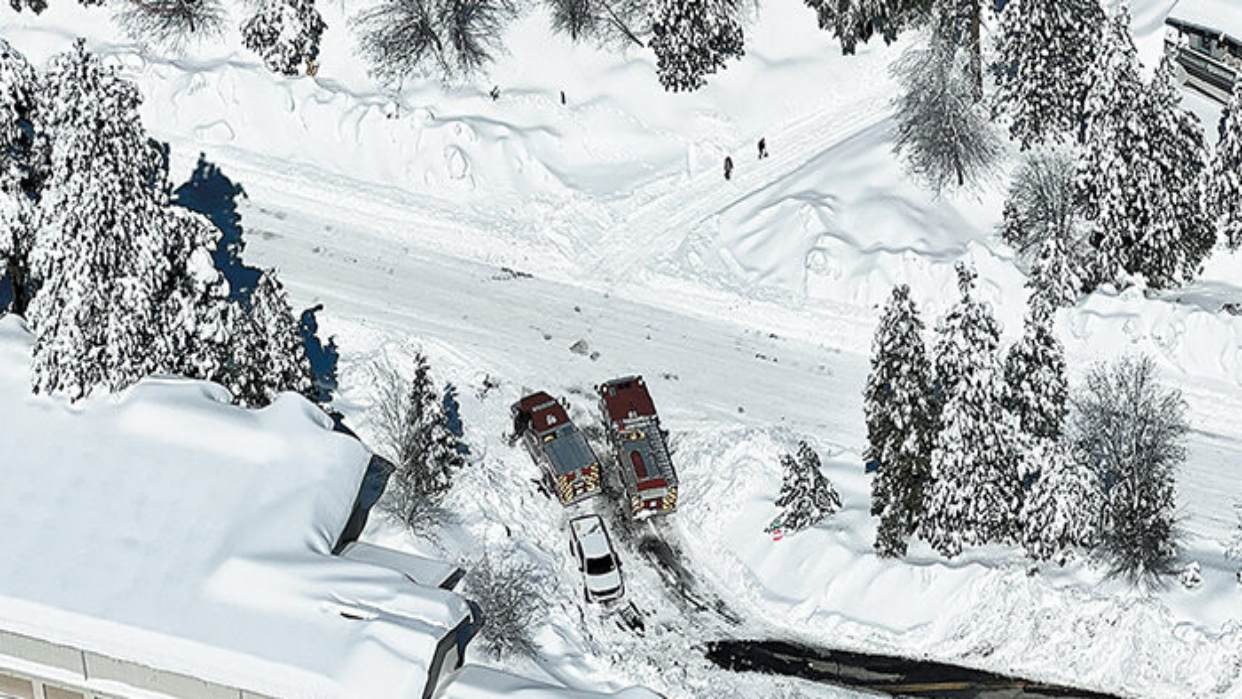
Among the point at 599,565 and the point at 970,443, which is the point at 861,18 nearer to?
the point at 970,443

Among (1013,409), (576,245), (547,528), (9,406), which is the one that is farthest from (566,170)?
(9,406)

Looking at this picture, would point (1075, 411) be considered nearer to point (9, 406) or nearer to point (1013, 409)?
point (1013, 409)

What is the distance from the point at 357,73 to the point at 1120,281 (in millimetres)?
33645

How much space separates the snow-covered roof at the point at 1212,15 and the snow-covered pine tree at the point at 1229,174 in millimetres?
6323

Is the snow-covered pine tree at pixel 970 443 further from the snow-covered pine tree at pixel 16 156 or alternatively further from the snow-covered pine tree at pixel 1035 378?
the snow-covered pine tree at pixel 16 156

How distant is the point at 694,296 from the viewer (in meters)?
72.9

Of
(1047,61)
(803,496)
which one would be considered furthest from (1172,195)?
(803,496)

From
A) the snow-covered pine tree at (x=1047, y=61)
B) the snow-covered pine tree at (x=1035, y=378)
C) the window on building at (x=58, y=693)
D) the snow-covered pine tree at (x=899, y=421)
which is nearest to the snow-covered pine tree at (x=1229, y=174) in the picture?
the snow-covered pine tree at (x=1047, y=61)

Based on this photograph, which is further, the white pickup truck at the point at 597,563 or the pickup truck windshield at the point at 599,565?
the pickup truck windshield at the point at 599,565

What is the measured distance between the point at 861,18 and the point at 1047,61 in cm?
983

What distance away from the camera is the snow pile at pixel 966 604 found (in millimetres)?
57875

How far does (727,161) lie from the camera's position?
7762cm

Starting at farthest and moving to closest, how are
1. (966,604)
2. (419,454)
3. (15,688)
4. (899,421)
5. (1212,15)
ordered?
1. (1212,15)
2. (419,454)
3. (966,604)
4. (899,421)
5. (15,688)

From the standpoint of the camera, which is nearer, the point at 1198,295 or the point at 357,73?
the point at 1198,295
